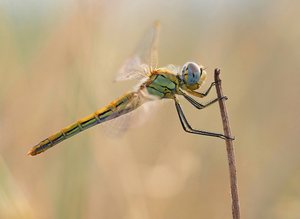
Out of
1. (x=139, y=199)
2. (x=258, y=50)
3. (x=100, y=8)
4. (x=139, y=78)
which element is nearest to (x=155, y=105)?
(x=139, y=78)

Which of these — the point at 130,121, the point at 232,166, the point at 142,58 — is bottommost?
the point at 232,166

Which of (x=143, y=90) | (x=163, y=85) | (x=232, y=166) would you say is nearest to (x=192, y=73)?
(x=163, y=85)

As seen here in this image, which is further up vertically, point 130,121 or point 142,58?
point 142,58

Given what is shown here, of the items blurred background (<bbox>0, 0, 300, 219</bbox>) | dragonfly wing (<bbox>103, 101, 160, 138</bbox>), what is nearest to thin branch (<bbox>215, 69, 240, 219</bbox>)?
blurred background (<bbox>0, 0, 300, 219</bbox>)

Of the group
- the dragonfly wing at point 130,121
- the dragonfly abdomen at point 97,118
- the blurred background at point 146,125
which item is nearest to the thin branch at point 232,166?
the blurred background at point 146,125

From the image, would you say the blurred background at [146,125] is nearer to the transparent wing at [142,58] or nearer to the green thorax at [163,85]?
the transparent wing at [142,58]

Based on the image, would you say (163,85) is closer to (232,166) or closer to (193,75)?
(193,75)
